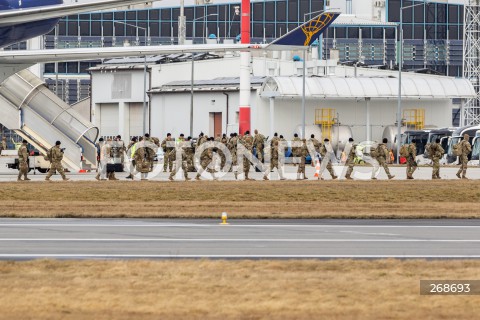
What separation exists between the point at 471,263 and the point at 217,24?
373 feet

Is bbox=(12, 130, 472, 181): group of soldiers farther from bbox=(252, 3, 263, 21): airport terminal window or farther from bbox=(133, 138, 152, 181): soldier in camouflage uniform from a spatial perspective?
bbox=(252, 3, 263, 21): airport terminal window

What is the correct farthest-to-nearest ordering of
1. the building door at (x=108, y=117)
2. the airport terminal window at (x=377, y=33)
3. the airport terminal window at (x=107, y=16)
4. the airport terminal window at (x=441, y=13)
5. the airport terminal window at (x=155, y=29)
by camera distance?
the airport terminal window at (x=107, y=16) → the airport terminal window at (x=155, y=29) → the airport terminal window at (x=377, y=33) → the airport terminal window at (x=441, y=13) → the building door at (x=108, y=117)

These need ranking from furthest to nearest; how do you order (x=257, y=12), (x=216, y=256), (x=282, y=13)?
(x=257, y=12)
(x=282, y=13)
(x=216, y=256)

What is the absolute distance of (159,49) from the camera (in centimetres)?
4228

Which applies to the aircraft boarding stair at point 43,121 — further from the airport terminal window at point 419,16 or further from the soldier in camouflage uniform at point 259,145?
the airport terminal window at point 419,16

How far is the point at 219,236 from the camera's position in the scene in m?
23.3

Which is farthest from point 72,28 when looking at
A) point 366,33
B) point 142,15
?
point 366,33

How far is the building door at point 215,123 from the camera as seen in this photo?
85.6m

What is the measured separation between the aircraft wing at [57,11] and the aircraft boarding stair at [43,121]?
12953 millimetres

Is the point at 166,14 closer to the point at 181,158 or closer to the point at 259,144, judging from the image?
the point at 259,144

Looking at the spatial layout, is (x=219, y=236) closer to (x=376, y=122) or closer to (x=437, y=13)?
(x=376, y=122)

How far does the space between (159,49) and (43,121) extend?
41.2 feet

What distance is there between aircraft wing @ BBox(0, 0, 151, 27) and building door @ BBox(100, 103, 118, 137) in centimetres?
5479

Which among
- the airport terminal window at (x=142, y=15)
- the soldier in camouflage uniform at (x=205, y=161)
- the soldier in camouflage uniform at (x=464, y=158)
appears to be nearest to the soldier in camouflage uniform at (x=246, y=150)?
the soldier in camouflage uniform at (x=205, y=161)
